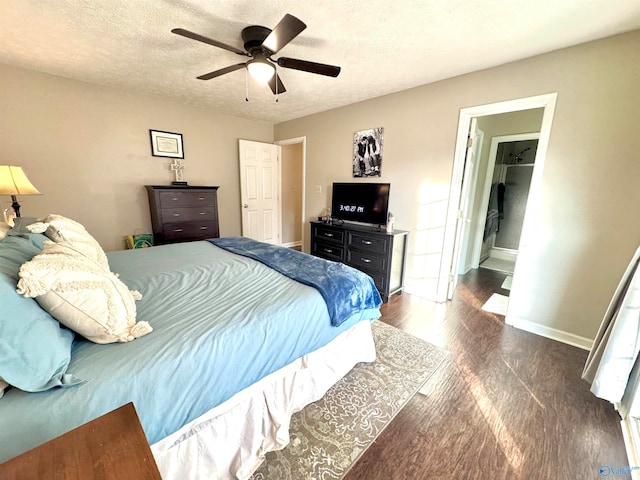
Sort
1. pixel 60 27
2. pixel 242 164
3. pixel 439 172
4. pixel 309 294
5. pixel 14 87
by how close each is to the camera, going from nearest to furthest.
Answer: pixel 309 294, pixel 60 27, pixel 14 87, pixel 439 172, pixel 242 164

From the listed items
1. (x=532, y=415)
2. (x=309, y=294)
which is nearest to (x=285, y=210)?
(x=309, y=294)

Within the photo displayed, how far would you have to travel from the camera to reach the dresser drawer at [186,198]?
3328 mm

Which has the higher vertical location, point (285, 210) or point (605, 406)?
point (285, 210)

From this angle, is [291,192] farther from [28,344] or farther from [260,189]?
[28,344]

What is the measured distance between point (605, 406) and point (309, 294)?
2.01 metres

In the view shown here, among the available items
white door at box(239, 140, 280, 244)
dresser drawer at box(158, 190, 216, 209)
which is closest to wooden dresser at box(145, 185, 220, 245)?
dresser drawer at box(158, 190, 216, 209)

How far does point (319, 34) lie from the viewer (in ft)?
6.40

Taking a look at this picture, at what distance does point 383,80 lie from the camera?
8.96 ft

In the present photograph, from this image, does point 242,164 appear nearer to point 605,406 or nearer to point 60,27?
point 60,27

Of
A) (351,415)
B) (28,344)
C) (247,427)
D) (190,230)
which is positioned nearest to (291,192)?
(190,230)

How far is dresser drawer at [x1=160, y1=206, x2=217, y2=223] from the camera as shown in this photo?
Result: 11.0 ft

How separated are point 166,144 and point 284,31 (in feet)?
9.48

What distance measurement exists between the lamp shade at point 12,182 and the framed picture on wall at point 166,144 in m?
1.55

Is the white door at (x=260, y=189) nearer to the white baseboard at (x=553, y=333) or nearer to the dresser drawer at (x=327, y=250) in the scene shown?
the dresser drawer at (x=327, y=250)
